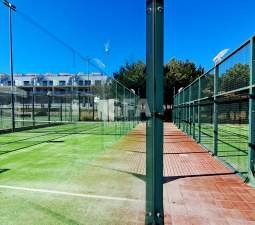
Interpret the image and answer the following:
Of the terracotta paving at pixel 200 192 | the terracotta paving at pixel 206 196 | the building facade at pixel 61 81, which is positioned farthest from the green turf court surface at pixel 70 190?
the building facade at pixel 61 81

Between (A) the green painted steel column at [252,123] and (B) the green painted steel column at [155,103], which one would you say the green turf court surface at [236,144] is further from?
(B) the green painted steel column at [155,103]

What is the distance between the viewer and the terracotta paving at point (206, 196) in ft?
13.6

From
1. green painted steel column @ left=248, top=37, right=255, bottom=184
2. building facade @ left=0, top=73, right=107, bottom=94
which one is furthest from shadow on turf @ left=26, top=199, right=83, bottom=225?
building facade @ left=0, top=73, right=107, bottom=94

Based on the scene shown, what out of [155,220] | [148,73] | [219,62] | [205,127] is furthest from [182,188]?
[205,127]

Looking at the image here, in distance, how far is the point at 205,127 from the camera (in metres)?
12.1

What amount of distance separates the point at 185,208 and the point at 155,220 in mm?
1978

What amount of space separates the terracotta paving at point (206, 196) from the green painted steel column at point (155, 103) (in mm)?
1436

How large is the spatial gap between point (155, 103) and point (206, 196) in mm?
2990

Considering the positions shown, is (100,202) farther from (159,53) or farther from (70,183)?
(159,53)

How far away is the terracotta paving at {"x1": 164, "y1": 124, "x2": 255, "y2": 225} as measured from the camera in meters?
4.15

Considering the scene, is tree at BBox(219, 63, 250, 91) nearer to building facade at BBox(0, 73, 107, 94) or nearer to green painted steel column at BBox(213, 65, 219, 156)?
green painted steel column at BBox(213, 65, 219, 156)

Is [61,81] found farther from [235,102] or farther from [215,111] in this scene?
[235,102]

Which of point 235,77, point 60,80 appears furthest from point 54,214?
point 60,80

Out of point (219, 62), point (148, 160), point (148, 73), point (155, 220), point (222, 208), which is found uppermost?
point (219, 62)
